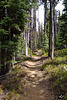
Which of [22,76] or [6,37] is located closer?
[22,76]

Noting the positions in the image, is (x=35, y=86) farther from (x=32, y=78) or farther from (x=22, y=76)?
(x=22, y=76)

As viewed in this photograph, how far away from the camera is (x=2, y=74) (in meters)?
7.53

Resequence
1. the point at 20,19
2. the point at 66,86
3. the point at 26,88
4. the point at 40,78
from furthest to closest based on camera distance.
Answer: the point at 20,19 < the point at 40,78 < the point at 26,88 < the point at 66,86

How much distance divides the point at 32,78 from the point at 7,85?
77.8 inches

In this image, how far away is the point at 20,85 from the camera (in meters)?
5.79

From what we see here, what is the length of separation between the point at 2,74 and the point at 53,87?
15.4 feet

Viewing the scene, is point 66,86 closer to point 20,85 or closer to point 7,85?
point 20,85

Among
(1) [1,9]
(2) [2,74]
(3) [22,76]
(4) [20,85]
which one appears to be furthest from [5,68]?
(1) [1,9]

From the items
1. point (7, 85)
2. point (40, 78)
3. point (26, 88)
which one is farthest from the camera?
point (40, 78)

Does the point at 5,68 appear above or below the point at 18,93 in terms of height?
above

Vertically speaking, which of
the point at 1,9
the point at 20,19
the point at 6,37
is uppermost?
the point at 1,9

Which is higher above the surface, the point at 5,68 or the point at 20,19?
the point at 20,19

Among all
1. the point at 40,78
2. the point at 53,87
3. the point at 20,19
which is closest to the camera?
the point at 53,87

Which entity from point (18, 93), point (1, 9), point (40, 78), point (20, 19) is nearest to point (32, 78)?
point (40, 78)
